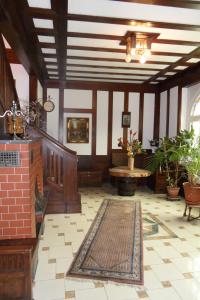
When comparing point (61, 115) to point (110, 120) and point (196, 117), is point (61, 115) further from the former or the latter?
point (196, 117)

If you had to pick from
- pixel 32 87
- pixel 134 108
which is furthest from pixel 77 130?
pixel 32 87

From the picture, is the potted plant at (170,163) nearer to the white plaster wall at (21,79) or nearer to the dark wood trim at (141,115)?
the dark wood trim at (141,115)

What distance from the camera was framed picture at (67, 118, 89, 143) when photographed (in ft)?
24.4

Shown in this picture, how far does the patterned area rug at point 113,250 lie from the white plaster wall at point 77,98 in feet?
12.5

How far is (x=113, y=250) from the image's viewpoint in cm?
324

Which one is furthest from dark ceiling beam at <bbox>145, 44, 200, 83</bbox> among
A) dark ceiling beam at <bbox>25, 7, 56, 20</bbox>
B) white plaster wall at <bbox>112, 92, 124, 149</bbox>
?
dark ceiling beam at <bbox>25, 7, 56, 20</bbox>

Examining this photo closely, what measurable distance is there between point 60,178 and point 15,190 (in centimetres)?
258

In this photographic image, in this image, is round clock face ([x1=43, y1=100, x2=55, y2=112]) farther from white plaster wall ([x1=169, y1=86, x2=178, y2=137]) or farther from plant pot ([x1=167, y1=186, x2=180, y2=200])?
plant pot ([x1=167, y1=186, x2=180, y2=200])

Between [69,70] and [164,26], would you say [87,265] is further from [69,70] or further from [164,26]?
[69,70]

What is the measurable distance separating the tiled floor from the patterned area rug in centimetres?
10

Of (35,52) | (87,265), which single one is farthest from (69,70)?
(87,265)

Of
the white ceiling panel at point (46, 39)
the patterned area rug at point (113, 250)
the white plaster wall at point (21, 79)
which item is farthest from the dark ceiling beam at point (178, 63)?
the white plaster wall at point (21, 79)

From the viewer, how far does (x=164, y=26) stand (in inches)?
134

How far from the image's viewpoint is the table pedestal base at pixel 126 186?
603 centimetres
